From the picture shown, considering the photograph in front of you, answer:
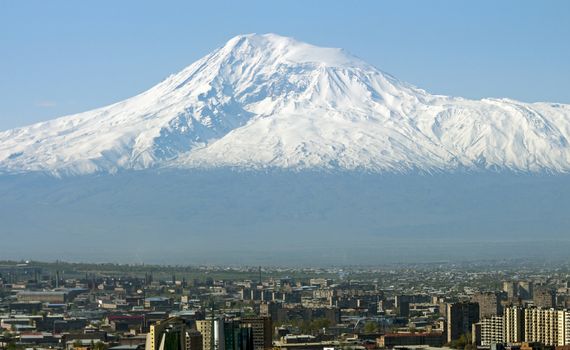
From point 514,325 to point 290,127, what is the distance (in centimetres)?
8066

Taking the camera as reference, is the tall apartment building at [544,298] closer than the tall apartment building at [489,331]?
No

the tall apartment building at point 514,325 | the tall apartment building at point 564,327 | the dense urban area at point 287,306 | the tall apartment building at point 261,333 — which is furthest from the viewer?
the tall apartment building at point 514,325

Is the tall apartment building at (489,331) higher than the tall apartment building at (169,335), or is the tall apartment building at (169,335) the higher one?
the tall apartment building at (169,335)

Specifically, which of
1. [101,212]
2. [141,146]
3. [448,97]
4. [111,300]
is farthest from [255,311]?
[448,97]

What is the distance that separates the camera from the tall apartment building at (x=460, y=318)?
67.2 metres

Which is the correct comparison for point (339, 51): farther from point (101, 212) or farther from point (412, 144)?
point (101, 212)

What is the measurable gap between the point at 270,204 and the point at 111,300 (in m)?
46.0

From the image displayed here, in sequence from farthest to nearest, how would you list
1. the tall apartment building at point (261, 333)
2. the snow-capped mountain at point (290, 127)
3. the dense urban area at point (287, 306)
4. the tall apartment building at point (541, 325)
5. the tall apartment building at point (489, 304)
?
the snow-capped mountain at point (290, 127), the tall apartment building at point (489, 304), the tall apartment building at point (541, 325), the dense urban area at point (287, 306), the tall apartment building at point (261, 333)

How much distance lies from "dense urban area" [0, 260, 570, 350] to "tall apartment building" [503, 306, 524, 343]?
0.05 metres

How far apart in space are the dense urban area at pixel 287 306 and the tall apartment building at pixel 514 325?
0.05 meters

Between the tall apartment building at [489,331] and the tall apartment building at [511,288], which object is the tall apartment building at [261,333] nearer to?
the tall apartment building at [489,331]

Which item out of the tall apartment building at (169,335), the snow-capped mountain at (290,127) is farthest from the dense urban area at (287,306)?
the snow-capped mountain at (290,127)

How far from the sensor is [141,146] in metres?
144

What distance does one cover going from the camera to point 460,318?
6838cm
